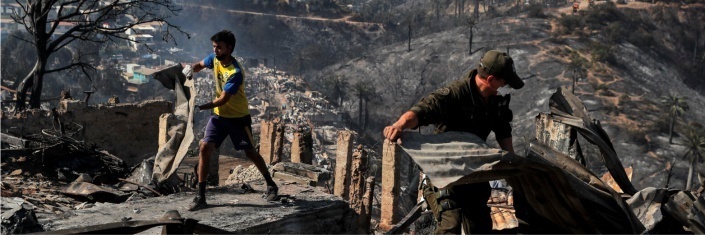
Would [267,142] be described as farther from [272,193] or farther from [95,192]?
[272,193]

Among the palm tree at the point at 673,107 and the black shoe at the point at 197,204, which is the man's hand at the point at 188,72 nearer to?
the black shoe at the point at 197,204

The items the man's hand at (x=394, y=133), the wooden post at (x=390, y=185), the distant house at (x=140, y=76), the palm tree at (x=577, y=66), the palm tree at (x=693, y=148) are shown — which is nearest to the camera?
the man's hand at (x=394, y=133)

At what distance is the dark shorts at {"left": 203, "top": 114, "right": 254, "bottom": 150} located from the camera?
20.5 ft

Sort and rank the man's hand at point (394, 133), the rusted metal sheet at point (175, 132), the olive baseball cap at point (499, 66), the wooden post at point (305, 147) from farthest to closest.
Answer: the wooden post at point (305, 147) → the rusted metal sheet at point (175, 132) → the olive baseball cap at point (499, 66) → the man's hand at point (394, 133)

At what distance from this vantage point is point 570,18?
74312mm

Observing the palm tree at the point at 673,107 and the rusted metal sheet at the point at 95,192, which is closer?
the rusted metal sheet at the point at 95,192

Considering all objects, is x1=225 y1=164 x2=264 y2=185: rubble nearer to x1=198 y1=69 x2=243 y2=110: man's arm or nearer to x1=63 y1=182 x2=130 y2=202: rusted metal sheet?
x1=63 y1=182 x2=130 y2=202: rusted metal sheet

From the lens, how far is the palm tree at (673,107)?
5278 cm

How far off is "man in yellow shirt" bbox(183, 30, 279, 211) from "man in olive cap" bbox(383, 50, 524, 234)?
212 cm

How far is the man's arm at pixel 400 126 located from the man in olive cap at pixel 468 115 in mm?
88

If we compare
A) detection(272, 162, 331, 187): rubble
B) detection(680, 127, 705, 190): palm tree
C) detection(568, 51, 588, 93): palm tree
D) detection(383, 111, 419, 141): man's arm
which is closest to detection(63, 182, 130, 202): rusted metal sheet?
detection(272, 162, 331, 187): rubble

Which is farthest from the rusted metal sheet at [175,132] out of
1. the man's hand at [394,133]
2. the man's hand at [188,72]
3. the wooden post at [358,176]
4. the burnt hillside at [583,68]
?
the burnt hillside at [583,68]

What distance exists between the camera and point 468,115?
4465 millimetres

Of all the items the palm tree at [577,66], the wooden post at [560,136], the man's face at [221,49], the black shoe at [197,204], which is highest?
the palm tree at [577,66]
